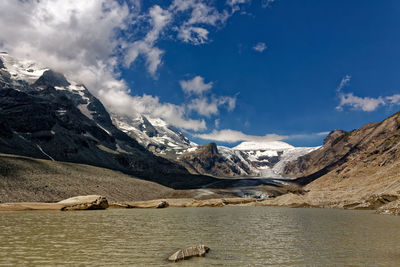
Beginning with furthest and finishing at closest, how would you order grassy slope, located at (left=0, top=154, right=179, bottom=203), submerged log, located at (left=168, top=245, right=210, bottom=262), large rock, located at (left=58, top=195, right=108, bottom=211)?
grassy slope, located at (left=0, top=154, right=179, bottom=203) → large rock, located at (left=58, top=195, right=108, bottom=211) → submerged log, located at (left=168, top=245, right=210, bottom=262)

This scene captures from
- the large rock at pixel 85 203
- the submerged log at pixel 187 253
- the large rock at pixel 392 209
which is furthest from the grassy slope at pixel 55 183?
the large rock at pixel 392 209

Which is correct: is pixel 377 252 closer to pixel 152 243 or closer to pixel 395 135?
pixel 152 243

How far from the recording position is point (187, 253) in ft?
60.0

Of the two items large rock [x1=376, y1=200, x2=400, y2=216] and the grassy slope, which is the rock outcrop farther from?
large rock [x1=376, y1=200, x2=400, y2=216]

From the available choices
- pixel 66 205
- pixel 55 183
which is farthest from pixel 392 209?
pixel 55 183

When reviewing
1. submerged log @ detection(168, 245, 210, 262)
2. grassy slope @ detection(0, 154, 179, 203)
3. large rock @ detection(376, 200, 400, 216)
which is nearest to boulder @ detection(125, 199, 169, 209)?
grassy slope @ detection(0, 154, 179, 203)

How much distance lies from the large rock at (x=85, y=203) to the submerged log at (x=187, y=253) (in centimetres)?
5185

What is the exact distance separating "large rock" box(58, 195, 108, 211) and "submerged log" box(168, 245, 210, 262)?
51853mm

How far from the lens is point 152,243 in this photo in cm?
2328

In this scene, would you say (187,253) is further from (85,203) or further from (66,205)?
(85,203)

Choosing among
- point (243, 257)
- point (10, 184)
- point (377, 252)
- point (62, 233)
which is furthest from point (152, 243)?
point (10, 184)

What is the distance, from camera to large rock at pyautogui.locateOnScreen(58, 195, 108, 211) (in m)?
63.1

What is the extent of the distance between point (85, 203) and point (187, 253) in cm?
5461

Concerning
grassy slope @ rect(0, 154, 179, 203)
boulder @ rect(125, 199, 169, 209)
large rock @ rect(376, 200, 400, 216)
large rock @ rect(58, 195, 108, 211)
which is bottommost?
large rock @ rect(376, 200, 400, 216)
